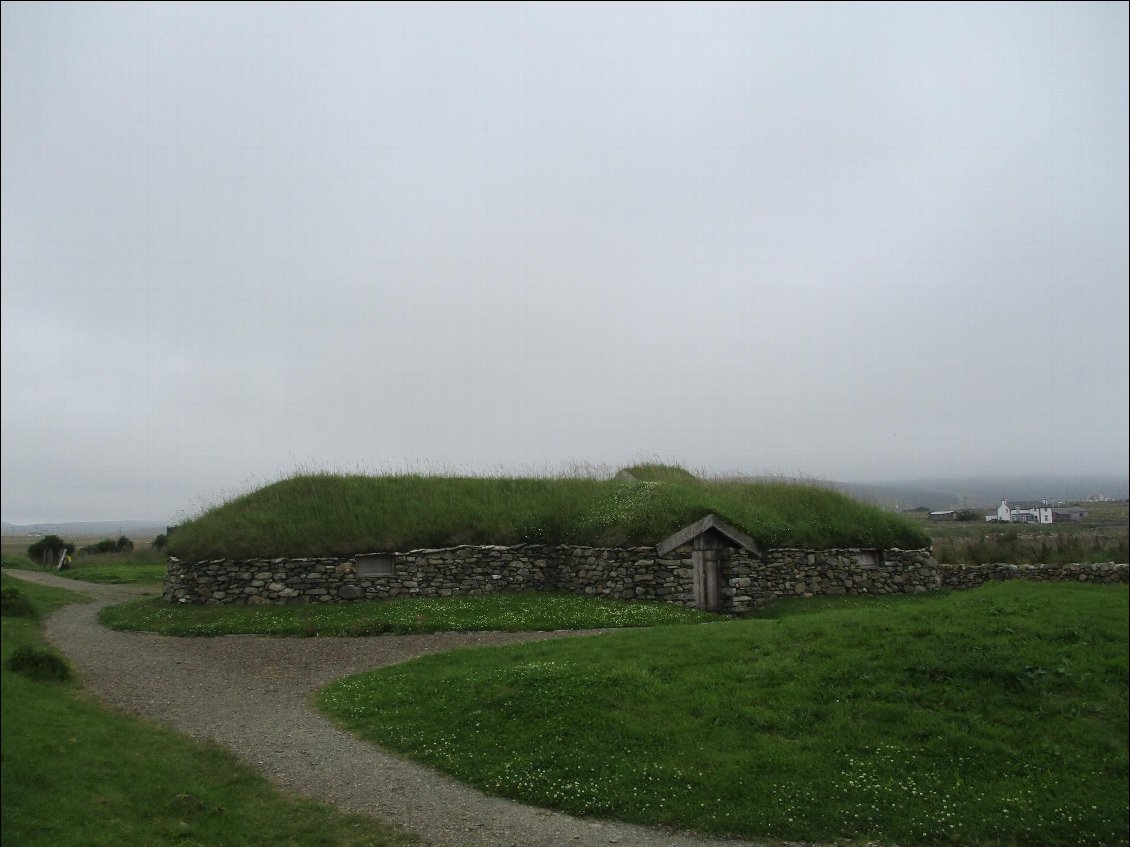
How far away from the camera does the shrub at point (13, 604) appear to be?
364 centimetres

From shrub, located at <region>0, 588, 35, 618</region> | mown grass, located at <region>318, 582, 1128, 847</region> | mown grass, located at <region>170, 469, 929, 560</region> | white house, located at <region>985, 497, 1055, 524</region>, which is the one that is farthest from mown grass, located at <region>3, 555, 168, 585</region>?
white house, located at <region>985, 497, 1055, 524</region>

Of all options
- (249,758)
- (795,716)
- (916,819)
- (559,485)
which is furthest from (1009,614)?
(559,485)

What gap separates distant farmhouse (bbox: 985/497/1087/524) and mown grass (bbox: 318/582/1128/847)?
4.03 ft

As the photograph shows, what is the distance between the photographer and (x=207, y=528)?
2391 cm

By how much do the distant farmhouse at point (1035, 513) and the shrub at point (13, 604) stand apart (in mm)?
7081

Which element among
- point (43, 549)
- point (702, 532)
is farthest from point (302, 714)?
point (702, 532)

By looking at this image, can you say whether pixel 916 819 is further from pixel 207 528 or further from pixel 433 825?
pixel 207 528

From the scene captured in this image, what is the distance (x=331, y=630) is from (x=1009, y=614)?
15644 millimetres

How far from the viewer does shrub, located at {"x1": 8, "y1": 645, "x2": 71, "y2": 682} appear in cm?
363

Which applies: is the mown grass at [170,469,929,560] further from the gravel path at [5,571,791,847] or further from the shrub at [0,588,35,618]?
the shrub at [0,588,35,618]

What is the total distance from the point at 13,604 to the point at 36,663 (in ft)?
1.17

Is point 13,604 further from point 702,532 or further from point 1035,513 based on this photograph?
point 702,532

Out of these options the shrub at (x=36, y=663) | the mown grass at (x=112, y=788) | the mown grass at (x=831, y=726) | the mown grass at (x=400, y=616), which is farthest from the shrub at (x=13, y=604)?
the mown grass at (x=400, y=616)

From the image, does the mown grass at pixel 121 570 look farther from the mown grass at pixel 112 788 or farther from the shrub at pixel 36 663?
the shrub at pixel 36 663
